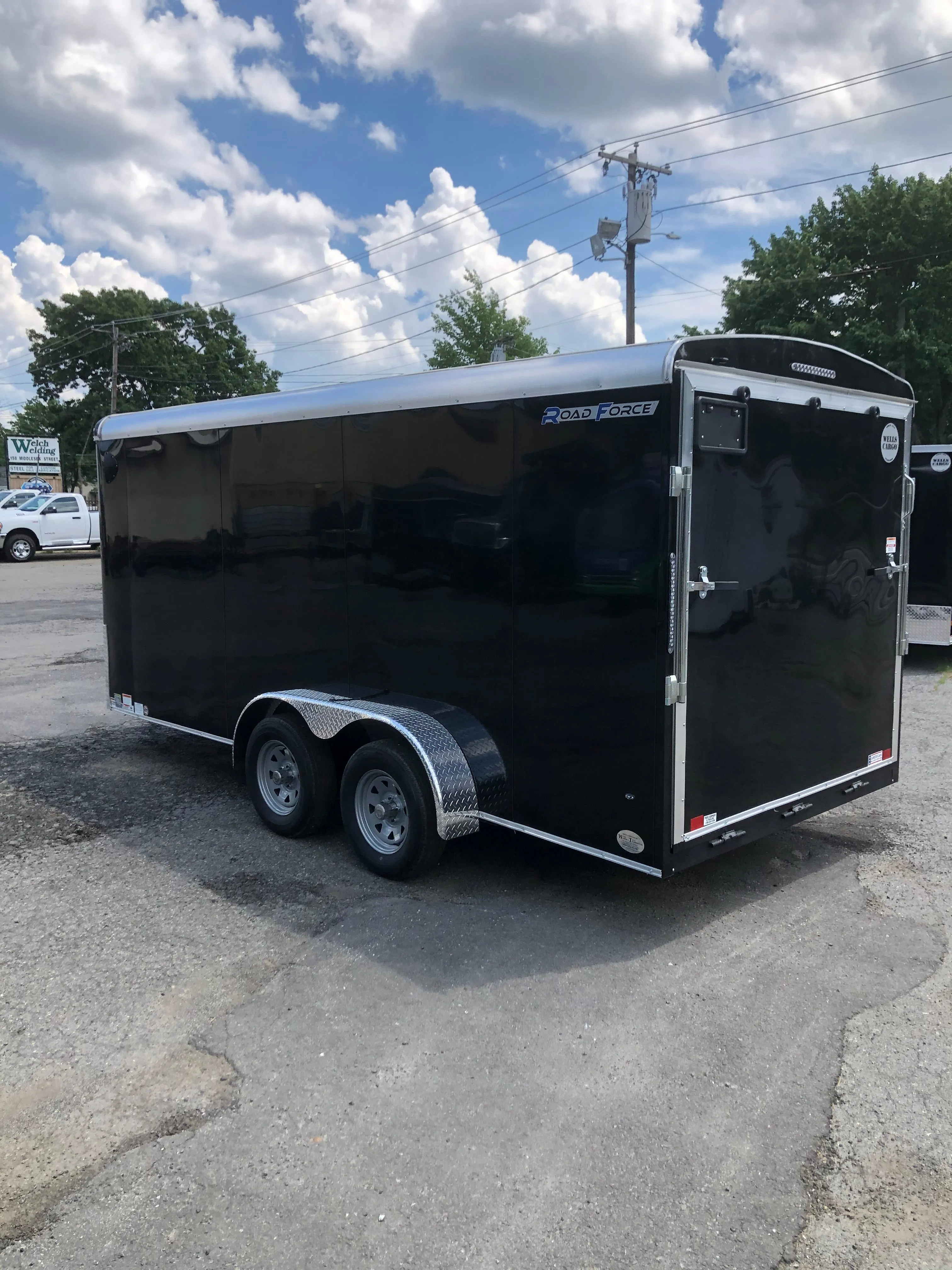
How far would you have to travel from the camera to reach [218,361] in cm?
6069

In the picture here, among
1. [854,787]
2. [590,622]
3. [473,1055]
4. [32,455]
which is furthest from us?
[32,455]

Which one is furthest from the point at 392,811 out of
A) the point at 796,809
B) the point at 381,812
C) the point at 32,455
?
the point at 32,455

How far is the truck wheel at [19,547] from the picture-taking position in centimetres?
2727

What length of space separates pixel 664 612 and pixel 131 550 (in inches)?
182

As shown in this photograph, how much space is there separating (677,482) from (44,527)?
2725 centimetres

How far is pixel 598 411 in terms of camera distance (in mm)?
4324

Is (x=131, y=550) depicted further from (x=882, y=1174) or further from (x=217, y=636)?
(x=882, y=1174)

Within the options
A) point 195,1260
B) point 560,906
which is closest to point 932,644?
point 560,906

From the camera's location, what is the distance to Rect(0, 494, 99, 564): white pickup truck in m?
27.3

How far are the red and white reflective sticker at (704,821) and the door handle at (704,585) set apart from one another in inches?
40.1

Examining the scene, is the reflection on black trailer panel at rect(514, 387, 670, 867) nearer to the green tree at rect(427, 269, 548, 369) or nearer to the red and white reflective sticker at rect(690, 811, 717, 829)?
the red and white reflective sticker at rect(690, 811, 717, 829)

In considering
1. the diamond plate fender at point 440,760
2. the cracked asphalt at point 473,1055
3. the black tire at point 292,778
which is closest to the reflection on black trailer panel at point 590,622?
the diamond plate fender at point 440,760

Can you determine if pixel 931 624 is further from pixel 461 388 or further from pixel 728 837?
pixel 461 388

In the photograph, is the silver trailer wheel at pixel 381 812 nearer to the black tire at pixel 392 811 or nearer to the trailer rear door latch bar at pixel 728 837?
the black tire at pixel 392 811
